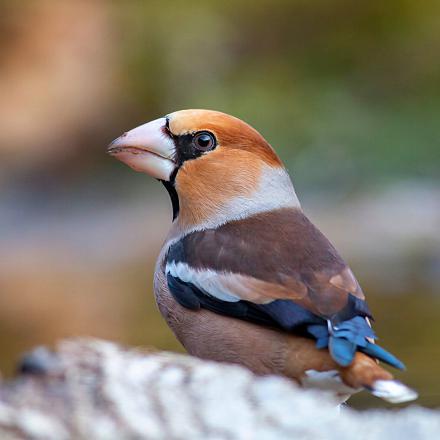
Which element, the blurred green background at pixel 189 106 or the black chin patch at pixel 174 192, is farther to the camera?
the blurred green background at pixel 189 106

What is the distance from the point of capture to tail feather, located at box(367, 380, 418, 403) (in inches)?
135

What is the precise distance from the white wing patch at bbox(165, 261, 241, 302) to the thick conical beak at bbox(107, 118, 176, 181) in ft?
1.45

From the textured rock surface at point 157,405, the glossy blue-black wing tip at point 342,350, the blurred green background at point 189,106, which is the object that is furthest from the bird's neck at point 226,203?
the blurred green background at point 189,106

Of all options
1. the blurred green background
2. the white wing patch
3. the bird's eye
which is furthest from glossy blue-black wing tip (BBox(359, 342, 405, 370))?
the blurred green background

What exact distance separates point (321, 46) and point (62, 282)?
30.8 feet

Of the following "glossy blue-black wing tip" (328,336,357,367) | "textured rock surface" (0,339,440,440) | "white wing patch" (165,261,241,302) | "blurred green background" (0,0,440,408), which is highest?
"blurred green background" (0,0,440,408)

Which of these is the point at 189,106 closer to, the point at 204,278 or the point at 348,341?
the point at 204,278

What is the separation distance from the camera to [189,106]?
1650cm

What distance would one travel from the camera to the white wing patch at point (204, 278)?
423 cm

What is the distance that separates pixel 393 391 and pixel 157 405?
1017 millimetres

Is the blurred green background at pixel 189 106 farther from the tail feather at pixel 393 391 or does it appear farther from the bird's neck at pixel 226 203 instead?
the tail feather at pixel 393 391

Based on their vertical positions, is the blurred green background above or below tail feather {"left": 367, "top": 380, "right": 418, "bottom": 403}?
above

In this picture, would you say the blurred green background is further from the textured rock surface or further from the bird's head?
the textured rock surface

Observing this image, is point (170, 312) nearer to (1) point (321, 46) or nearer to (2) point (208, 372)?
(2) point (208, 372)
